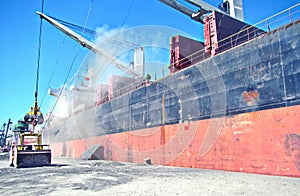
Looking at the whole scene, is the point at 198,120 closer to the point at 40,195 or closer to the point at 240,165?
the point at 240,165

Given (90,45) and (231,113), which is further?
(90,45)

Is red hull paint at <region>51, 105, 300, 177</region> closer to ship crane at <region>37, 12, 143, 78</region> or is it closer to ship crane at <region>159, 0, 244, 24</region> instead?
ship crane at <region>159, 0, 244, 24</region>

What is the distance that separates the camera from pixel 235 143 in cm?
925

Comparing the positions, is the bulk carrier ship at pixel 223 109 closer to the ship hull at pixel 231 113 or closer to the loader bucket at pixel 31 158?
the ship hull at pixel 231 113

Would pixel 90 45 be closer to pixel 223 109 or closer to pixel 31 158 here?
pixel 31 158

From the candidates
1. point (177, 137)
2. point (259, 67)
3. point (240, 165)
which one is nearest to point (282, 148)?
point (240, 165)

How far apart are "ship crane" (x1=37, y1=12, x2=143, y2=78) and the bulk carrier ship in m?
13.5

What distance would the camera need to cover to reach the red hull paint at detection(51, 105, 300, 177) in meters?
7.59

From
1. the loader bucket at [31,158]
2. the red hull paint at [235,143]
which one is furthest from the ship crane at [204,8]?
the loader bucket at [31,158]

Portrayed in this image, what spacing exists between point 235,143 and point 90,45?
2426 centimetres

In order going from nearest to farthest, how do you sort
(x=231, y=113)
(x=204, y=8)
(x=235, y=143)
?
1. (x=235, y=143)
2. (x=231, y=113)
3. (x=204, y=8)

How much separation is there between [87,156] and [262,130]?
53.0 ft

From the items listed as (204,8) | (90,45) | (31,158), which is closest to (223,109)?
(31,158)

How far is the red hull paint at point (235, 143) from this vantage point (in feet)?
24.9
